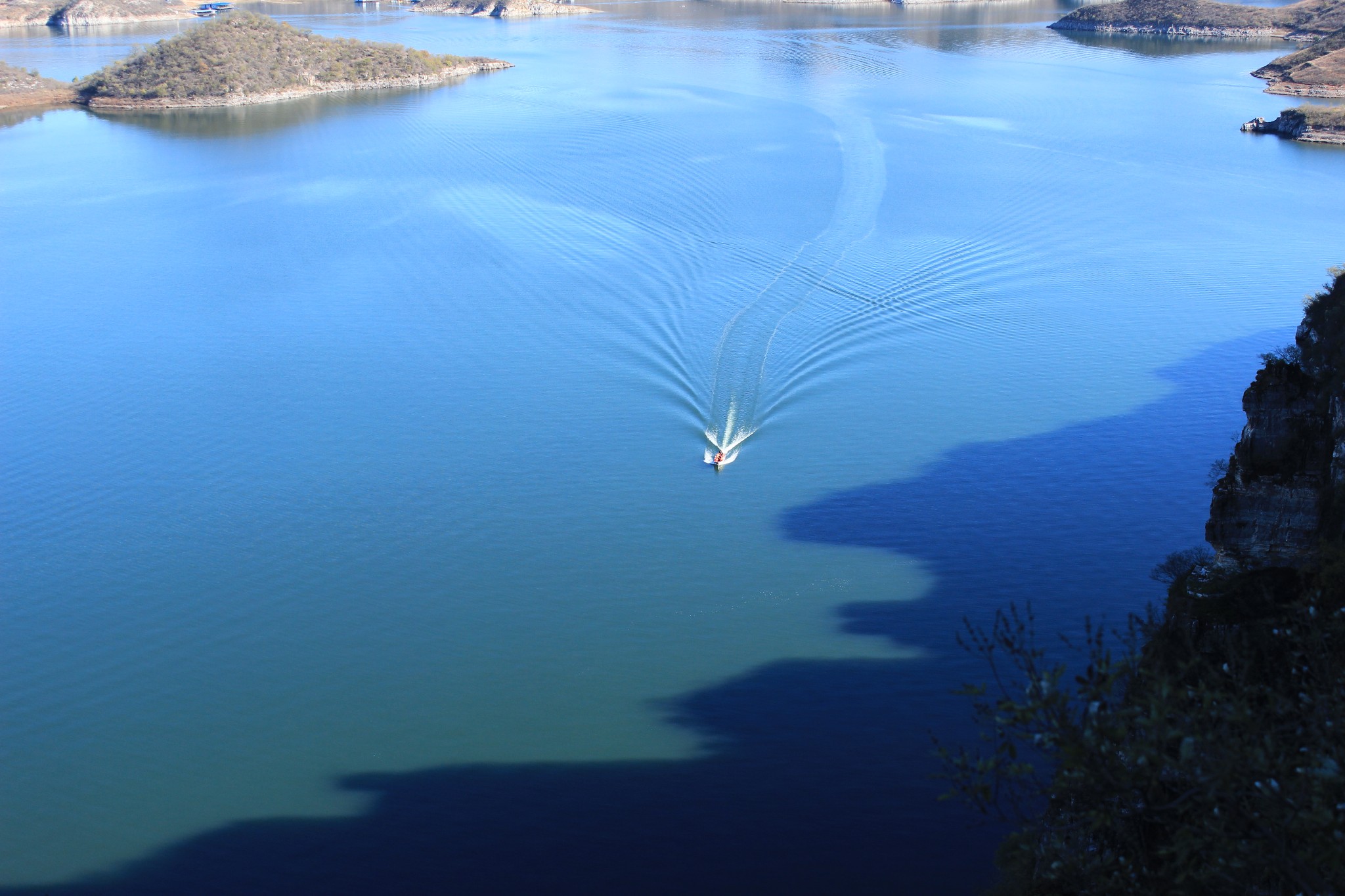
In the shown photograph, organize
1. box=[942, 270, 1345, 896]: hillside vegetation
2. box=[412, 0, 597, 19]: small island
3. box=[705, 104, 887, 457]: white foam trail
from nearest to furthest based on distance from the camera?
1. box=[942, 270, 1345, 896]: hillside vegetation
2. box=[705, 104, 887, 457]: white foam trail
3. box=[412, 0, 597, 19]: small island

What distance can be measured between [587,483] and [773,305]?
6.42m

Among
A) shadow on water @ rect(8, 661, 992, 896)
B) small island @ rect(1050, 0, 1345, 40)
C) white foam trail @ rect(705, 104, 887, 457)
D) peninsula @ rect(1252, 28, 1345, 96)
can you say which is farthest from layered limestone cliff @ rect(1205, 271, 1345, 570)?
small island @ rect(1050, 0, 1345, 40)

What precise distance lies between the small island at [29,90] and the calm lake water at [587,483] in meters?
20.4

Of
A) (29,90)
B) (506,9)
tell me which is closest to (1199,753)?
(29,90)

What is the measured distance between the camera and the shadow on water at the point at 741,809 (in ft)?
30.3

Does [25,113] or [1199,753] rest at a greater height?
[25,113]

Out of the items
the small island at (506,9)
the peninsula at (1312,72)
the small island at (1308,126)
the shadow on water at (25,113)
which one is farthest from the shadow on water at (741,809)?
the small island at (506,9)

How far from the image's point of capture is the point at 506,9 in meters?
85.9

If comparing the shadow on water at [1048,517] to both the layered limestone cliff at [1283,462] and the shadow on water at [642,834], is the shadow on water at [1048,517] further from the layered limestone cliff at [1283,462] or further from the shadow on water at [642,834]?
the shadow on water at [642,834]

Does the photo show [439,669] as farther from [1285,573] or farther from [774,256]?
[774,256]

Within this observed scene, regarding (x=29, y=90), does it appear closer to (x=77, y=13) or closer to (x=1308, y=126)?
(x=77, y=13)

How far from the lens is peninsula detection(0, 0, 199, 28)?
269 ft

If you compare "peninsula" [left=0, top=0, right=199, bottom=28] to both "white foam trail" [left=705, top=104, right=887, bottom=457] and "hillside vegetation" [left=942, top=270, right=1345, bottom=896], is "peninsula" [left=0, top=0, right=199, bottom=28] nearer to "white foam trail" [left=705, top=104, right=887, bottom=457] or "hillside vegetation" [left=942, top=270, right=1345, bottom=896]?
"white foam trail" [left=705, top=104, right=887, bottom=457]

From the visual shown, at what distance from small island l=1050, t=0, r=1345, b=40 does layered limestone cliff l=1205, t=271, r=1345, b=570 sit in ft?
205
